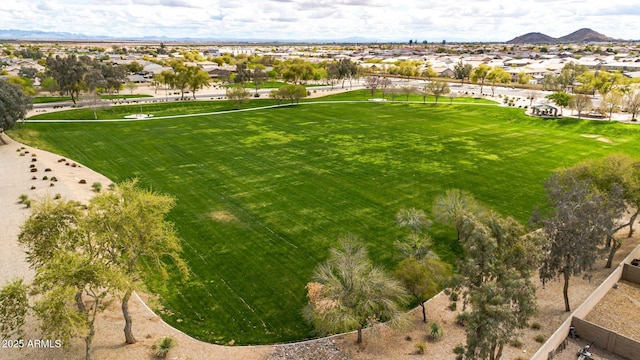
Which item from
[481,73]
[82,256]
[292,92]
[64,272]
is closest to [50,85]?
[292,92]

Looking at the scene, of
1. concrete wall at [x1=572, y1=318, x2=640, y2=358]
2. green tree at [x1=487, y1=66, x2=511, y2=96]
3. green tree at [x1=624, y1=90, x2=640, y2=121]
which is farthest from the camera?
green tree at [x1=487, y1=66, x2=511, y2=96]

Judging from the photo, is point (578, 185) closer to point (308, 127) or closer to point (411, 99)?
point (308, 127)

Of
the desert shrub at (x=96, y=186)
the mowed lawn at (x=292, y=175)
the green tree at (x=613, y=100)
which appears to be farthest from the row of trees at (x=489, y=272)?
the green tree at (x=613, y=100)

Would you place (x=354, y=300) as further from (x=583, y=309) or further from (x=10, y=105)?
(x=10, y=105)

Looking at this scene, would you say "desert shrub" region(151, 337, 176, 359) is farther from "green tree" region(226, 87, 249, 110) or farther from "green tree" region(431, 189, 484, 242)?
"green tree" region(226, 87, 249, 110)

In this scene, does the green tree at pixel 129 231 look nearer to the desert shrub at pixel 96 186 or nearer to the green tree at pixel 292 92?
the desert shrub at pixel 96 186

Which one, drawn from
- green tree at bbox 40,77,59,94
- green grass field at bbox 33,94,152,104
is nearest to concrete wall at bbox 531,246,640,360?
green grass field at bbox 33,94,152,104
